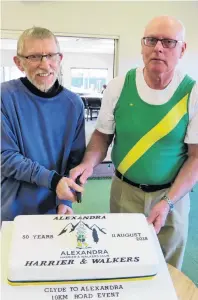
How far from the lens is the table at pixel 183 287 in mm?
865

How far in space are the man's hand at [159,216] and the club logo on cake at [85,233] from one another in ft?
0.82

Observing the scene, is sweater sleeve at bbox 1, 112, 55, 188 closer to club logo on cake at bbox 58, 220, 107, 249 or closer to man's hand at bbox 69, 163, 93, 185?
man's hand at bbox 69, 163, 93, 185

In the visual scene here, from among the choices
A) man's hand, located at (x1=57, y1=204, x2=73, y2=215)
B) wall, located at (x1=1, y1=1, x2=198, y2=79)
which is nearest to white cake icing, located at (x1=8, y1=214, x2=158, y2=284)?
man's hand, located at (x1=57, y1=204, x2=73, y2=215)

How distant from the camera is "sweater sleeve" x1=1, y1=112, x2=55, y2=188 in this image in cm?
104

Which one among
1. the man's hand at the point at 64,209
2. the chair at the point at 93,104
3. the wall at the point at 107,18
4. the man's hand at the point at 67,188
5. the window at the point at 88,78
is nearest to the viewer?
the man's hand at the point at 67,188

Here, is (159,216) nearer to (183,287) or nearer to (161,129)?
(183,287)

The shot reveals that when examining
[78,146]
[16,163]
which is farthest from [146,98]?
[16,163]

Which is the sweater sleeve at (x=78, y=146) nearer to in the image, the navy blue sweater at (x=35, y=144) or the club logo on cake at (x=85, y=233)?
the navy blue sweater at (x=35, y=144)

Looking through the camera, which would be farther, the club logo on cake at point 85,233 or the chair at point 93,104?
the chair at point 93,104

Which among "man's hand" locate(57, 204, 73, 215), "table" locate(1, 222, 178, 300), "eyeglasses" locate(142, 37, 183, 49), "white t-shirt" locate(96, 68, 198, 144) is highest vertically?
"eyeglasses" locate(142, 37, 183, 49)

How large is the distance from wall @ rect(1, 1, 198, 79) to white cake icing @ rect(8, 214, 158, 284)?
3146 mm

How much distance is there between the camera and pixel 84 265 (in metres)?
0.70

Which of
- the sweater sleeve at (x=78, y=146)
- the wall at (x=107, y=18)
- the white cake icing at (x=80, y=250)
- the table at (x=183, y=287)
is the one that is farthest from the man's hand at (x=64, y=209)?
the wall at (x=107, y=18)

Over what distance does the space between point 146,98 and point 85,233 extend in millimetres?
658
